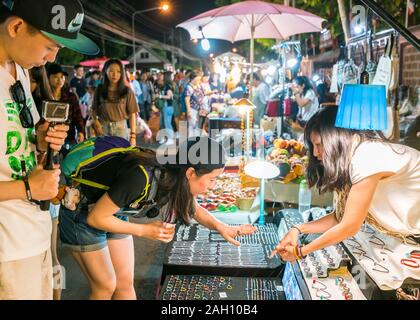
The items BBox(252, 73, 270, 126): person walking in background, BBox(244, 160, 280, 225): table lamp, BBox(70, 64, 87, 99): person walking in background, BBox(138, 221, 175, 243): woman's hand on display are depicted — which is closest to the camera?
BBox(138, 221, 175, 243): woman's hand on display

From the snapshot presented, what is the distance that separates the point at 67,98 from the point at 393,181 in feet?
15.3

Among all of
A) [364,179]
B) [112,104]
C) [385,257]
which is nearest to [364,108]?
[364,179]

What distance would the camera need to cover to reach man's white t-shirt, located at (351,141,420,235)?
99.0 inches

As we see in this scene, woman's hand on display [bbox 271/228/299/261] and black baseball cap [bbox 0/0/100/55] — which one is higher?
black baseball cap [bbox 0/0/100/55]

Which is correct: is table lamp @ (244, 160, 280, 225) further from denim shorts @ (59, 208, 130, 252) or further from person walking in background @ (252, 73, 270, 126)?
person walking in background @ (252, 73, 270, 126)

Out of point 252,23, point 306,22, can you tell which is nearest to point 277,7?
point 252,23

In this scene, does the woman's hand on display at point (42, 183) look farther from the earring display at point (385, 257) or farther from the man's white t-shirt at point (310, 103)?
the man's white t-shirt at point (310, 103)

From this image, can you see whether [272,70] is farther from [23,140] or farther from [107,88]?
[23,140]

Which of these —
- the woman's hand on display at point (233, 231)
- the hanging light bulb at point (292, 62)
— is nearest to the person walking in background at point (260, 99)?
the hanging light bulb at point (292, 62)

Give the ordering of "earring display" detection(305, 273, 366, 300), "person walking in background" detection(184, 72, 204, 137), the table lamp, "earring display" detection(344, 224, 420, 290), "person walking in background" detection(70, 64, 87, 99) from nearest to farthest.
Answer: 1. "earring display" detection(344, 224, 420, 290)
2. "earring display" detection(305, 273, 366, 300)
3. the table lamp
4. "person walking in background" detection(184, 72, 204, 137)
5. "person walking in background" detection(70, 64, 87, 99)

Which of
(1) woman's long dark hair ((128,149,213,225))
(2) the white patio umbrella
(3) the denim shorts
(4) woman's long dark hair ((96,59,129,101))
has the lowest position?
(3) the denim shorts

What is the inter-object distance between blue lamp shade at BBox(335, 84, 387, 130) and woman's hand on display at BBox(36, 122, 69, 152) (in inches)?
66.5

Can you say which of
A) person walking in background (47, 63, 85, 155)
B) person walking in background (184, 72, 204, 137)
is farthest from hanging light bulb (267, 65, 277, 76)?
person walking in background (47, 63, 85, 155)

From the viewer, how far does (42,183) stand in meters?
1.77
